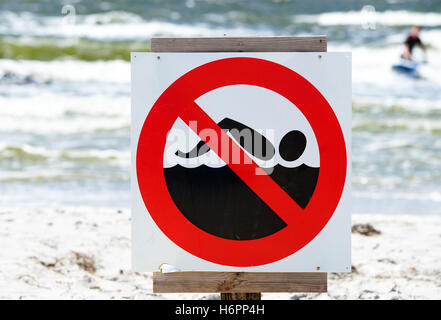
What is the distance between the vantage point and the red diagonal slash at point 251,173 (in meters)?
1.93

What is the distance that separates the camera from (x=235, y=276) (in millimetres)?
2025

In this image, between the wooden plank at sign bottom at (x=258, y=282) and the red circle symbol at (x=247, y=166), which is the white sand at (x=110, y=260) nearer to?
A: the wooden plank at sign bottom at (x=258, y=282)

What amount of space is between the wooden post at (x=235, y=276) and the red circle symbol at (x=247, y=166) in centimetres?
7

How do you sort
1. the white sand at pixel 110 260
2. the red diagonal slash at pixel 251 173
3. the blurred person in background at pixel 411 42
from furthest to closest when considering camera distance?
the blurred person in background at pixel 411 42
the white sand at pixel 110 260
the red diagonal slash at pixel 251 173

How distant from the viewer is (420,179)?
21.2 feet

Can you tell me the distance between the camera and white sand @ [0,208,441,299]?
9.80 feet

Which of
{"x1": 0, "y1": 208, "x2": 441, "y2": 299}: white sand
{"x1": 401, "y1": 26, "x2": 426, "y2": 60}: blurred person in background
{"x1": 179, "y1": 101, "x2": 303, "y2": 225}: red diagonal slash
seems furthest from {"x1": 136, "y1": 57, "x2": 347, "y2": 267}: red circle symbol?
{"x1": 401, "y1": 26, "x2": 426, "y2": 60}: blurred person in background

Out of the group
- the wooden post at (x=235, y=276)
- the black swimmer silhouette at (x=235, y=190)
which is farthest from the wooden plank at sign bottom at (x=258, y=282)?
the black swimmer silhouette at (x=235, y=190)

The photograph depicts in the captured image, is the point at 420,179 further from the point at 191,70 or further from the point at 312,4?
the point at 312,4

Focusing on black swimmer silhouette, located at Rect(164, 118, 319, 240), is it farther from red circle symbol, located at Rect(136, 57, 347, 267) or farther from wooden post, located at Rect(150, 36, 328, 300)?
wooden post, located at Rect(150, 36, 328, 300)

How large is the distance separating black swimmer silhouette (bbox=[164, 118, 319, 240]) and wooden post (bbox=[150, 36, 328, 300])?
0.15 m

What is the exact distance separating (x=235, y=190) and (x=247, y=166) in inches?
4.0

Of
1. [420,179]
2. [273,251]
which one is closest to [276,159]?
[273,251]

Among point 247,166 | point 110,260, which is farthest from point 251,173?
point 110,260
